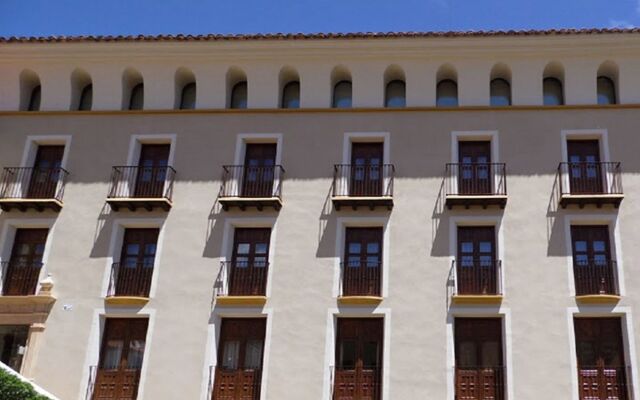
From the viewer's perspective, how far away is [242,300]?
19281 millimetres

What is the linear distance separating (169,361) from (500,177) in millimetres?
9235

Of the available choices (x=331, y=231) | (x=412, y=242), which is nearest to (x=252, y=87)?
(x=331, y=231)

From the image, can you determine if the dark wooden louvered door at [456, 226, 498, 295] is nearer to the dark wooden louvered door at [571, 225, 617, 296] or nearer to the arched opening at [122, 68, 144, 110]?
the dark wooden louvered door at [571, 225, 617, 296]

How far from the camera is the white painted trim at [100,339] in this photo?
1902cm

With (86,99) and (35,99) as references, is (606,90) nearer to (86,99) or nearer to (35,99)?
(86,99)

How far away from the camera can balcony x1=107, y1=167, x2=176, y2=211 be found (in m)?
20.4

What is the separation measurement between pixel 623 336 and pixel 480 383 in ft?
11.3

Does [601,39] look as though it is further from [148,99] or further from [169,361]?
[169,361]

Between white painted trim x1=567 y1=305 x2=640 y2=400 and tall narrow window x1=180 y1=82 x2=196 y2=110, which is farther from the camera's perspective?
tall narrow window x1=180 y1=82 x2=196 y2=110

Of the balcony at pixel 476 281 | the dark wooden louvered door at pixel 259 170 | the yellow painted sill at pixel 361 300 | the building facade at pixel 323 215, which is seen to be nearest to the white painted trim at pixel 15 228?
the building facade at pixel 323 215

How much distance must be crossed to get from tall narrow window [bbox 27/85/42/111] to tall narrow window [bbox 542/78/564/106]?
13848 millimetres

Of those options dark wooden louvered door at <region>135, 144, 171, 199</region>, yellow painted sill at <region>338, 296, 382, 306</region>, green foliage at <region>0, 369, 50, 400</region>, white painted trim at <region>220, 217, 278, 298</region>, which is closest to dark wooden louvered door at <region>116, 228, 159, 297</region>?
dark wooden louvered door at <region>135, 144, 171, 199</region>

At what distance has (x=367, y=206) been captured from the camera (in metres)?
19.9

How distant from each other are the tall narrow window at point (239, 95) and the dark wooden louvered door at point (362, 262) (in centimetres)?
475
